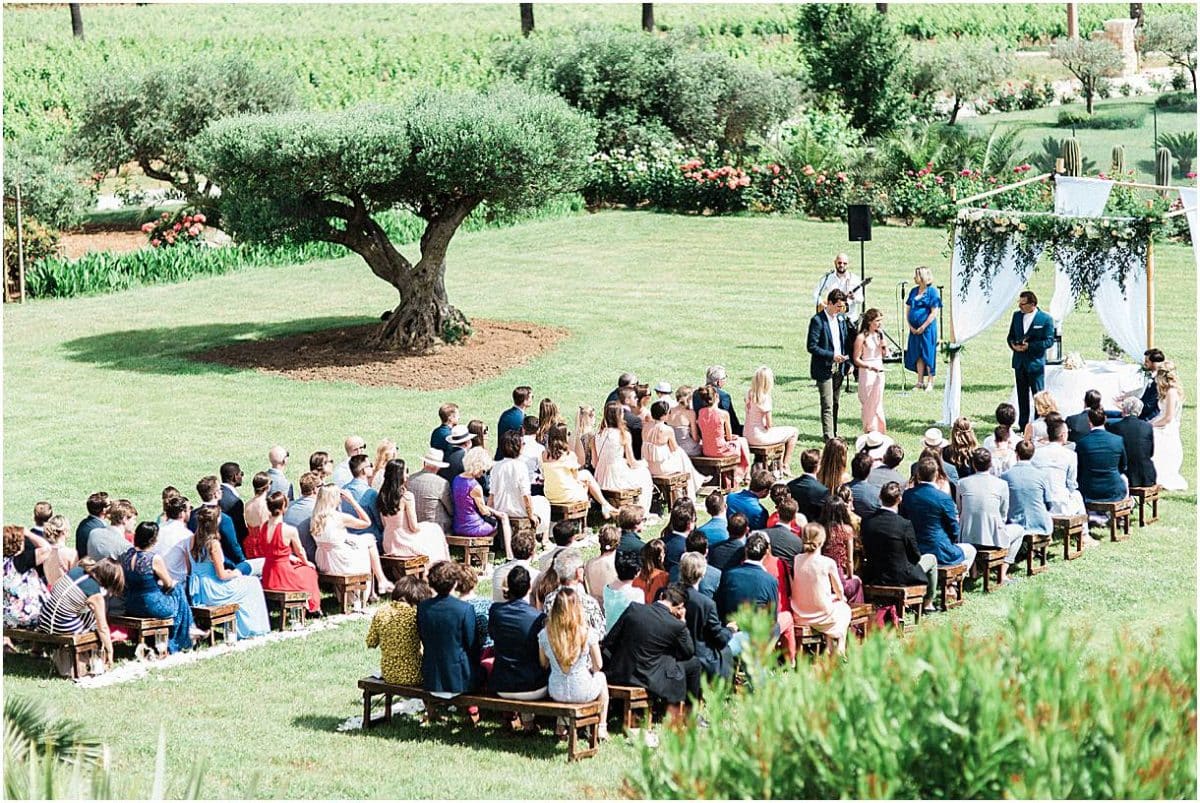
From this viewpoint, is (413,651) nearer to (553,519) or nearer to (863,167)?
(553,519)

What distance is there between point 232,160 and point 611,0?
64.6m

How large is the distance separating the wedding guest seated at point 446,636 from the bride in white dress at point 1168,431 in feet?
26.5

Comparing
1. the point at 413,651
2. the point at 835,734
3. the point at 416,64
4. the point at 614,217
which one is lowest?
the point at 413,651

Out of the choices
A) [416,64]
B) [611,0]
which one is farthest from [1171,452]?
[611,0]

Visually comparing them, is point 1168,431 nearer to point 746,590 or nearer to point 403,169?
point 746,590

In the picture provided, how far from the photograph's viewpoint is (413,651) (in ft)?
33.7

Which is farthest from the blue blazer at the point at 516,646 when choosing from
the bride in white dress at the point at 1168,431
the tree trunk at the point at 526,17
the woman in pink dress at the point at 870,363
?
the tree trunk at the point at 526,17

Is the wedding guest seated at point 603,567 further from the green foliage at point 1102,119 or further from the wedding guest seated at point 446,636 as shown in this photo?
the green foliage at point 1102,119

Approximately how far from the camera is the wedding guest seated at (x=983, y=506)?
12914 millimetres

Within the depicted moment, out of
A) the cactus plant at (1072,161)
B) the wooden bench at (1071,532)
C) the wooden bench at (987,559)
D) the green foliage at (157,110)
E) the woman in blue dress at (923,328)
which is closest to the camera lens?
the wooden bench at (987,559)

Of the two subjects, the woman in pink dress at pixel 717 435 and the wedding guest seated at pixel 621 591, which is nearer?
the wedding guest seated at pixel 621 591

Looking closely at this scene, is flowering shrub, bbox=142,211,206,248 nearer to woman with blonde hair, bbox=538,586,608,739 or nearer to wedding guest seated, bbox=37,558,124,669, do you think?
wedding guest seated, bbox=37,558,124,669

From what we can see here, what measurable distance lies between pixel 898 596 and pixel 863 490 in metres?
1.10

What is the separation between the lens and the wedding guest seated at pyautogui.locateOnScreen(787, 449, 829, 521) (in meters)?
12.7
